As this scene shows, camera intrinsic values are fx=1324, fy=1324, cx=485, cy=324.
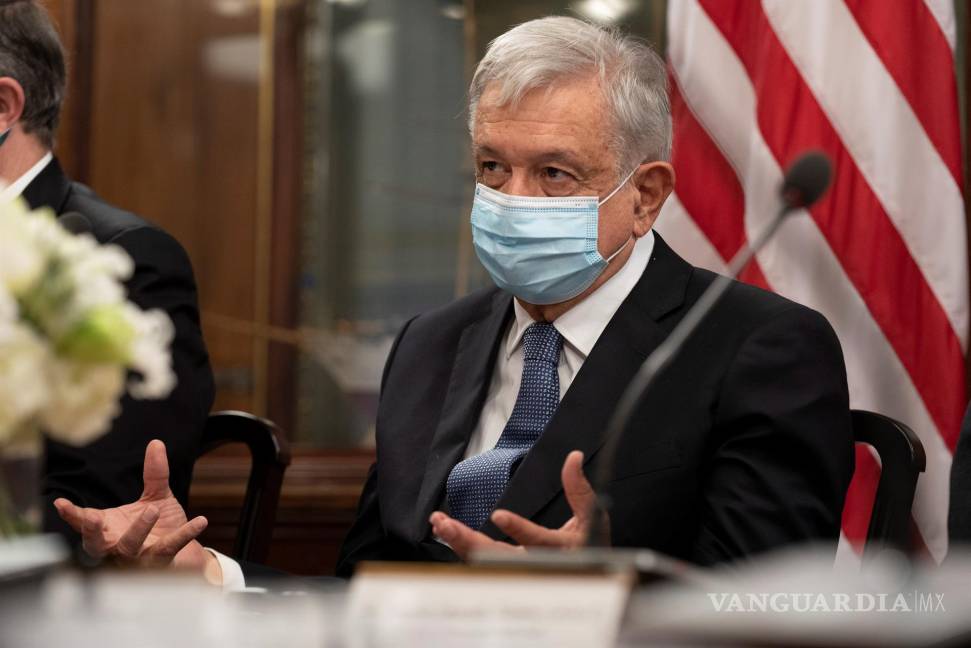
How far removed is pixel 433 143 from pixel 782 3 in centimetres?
111

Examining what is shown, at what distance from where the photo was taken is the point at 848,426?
6.20ft

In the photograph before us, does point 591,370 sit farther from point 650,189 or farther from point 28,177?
point 28,177

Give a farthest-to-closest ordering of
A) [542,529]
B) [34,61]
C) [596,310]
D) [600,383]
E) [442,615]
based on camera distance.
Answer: [34,61], [596,310], [600,383], [542,529], [442,615]

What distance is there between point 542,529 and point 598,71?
831mm

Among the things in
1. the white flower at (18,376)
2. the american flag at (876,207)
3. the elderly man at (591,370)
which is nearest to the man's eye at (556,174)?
the elderly man at (591,370)

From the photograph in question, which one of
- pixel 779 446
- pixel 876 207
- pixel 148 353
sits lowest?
pixel 779 446

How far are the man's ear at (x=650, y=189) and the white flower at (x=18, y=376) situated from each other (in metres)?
1.29

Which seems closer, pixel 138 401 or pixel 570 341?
pixel 570 341

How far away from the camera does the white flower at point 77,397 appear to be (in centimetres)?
98

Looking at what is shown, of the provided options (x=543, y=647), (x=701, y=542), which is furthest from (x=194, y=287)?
(x=543, y=647)

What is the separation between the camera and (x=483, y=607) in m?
0.93

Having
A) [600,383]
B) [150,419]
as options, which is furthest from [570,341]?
[150,419]

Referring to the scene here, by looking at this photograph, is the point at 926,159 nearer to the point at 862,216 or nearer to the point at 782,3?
the point at 862,216

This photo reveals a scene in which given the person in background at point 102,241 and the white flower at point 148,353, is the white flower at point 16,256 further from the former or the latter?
the person in background at point 102,241
